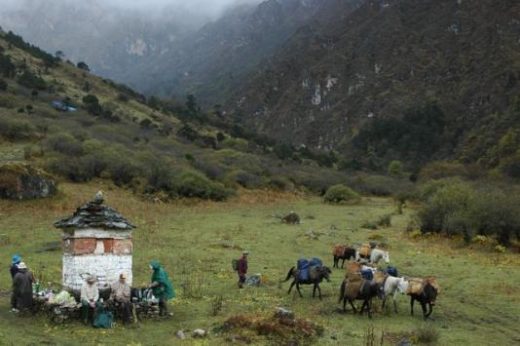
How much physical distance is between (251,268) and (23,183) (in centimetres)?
2040

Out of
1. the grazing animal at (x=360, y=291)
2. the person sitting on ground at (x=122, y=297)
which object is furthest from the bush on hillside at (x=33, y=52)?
the grazing animal at (x=360, y=291)

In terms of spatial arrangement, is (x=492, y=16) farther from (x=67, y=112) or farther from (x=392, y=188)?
(x=67, y=112)

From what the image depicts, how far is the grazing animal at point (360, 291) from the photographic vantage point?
1881cm

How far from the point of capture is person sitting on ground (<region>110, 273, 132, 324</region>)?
17.2 meters

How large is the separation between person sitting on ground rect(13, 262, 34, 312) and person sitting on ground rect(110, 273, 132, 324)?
215 cm

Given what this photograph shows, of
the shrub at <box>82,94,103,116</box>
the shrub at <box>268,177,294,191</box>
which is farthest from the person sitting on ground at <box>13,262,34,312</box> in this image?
the shrub at <box>82,94,103,116</box>

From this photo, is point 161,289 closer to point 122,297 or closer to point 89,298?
point 122,297

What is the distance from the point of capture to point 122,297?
17250mm

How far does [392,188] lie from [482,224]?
44.0 m

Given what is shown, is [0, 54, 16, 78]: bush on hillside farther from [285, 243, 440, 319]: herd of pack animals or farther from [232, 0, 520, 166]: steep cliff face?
[285, 243, 440, 319]: herd of pack animals

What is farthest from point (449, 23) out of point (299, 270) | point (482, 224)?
point (299, 270)

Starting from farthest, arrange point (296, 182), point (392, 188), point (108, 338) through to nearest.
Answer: point (392, 188)
point (296, 182)
point (108, 338)

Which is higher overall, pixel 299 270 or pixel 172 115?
pixel 172 115

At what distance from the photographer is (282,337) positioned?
15898 mm
